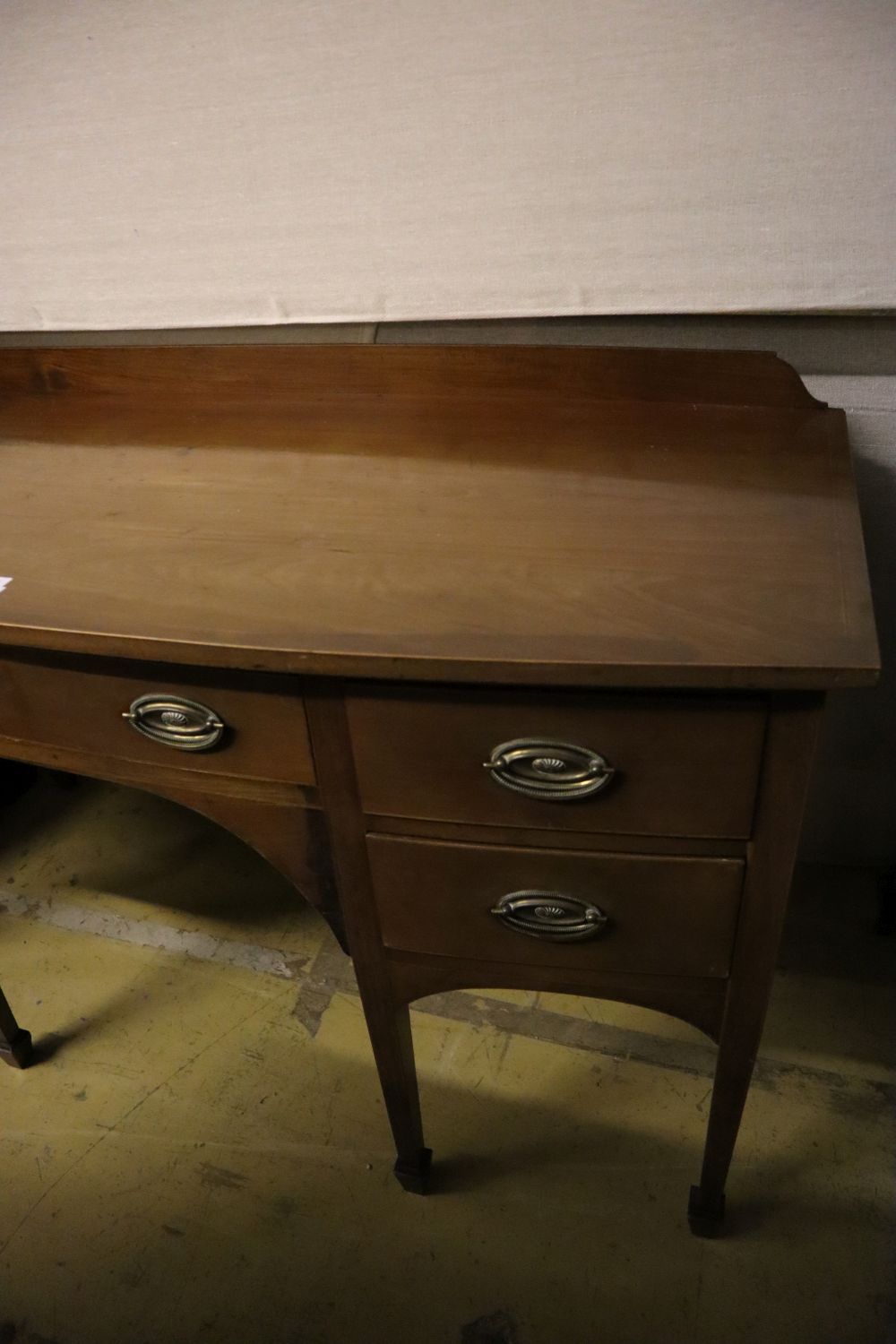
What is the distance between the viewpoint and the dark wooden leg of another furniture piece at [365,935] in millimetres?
732

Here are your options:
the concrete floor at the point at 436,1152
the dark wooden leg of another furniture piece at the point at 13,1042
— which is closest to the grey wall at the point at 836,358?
the concrete floor at the point at 436,1152

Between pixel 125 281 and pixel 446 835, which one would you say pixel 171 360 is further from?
pixel 446 835

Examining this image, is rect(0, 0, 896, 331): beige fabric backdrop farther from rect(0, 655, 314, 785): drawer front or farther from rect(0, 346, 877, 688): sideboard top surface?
rect(0, 655, 314, 785): drawer front

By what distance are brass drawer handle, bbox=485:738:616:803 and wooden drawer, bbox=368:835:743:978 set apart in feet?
0.25

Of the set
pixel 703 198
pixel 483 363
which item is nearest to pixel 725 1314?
pixel 483 363

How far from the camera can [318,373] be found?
3.34 ft

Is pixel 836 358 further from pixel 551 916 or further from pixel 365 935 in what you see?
pixel 365 935

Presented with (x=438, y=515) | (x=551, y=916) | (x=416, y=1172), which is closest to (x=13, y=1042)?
(x=416, y=1172)

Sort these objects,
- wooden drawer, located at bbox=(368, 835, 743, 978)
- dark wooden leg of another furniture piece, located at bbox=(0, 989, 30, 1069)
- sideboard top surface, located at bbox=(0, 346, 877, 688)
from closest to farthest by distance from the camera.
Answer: sideboard top surface, located at bbox=(0, 346, 877, 688), wooden drawer, located at bbox=(368, 835, 743, 978), dark wooden leg of another furniture piece, located at bbox=(0, 989, 30, 1069)

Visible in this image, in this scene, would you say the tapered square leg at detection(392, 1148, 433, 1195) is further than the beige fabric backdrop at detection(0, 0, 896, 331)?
Yes

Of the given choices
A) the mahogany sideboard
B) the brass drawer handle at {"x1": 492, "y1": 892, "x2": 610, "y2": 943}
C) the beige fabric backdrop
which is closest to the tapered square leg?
the mahogany sideboard

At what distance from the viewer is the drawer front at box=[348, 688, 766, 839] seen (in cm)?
65

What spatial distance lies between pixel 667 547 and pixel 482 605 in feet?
0.53

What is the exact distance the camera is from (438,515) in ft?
2.64
